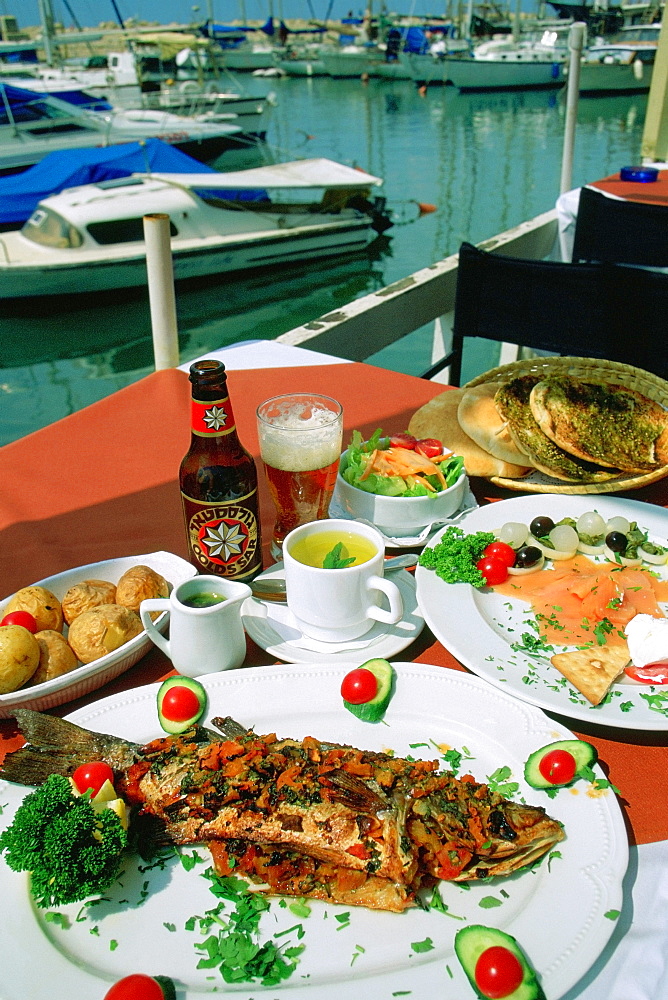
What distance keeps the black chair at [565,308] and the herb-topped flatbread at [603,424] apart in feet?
4.38

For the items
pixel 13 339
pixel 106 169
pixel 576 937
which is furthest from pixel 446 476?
pixel 106 169

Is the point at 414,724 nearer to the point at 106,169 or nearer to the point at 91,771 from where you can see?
the point at 91,771

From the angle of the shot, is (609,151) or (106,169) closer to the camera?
(106,169)

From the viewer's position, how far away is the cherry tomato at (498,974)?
3.26ft

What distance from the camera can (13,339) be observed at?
15.6 metres

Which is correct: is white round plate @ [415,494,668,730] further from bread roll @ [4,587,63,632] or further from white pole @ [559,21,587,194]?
white pole @ [559,21,587,194]

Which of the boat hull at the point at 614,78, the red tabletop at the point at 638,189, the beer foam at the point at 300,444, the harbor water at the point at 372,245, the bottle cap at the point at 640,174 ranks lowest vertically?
the harbor water at the point at 372,245

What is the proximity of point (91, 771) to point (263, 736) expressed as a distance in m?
0.32

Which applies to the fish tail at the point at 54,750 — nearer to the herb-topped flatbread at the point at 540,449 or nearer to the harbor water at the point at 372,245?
the herb-topped flatbread at the point at 540,449

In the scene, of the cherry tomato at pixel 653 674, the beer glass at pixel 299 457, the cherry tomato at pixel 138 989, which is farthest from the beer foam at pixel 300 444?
the cherry tomato at pixel 138 989

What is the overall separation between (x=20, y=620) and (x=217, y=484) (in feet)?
1.81

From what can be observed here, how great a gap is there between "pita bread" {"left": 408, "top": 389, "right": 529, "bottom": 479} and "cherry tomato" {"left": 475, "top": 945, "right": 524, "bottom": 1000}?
1.44 metres

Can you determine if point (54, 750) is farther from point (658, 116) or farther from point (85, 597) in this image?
point (658, 116)

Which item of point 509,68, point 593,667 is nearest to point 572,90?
point 593,667
